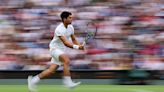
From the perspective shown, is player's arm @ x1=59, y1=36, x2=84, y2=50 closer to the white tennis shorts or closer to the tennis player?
the tennis player

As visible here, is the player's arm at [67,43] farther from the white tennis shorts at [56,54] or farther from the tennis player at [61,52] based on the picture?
the white tennis shorts at [56,54]

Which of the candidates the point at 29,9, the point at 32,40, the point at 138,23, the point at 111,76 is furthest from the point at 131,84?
the point at 29,9

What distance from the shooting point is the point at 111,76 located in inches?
439

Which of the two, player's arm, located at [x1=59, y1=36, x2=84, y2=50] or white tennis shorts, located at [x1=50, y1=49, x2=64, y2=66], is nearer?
player's arm, located at [x1=59, y1=36, x2=84, y2=50]

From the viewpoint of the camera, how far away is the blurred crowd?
11.8m

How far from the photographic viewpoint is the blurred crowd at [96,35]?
11797 mm

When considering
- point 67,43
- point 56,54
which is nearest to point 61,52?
point 56,54

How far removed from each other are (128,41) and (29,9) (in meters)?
2.89

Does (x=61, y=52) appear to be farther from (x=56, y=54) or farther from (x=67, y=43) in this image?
(x=67, y=43)

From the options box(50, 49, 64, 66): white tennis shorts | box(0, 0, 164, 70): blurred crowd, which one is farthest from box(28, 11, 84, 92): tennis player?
box(0, 0, 164, 70): blurred crowd

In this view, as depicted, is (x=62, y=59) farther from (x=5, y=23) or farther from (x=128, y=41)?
(x=5, y=23)

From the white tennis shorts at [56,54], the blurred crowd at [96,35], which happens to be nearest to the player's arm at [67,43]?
the white tennis shorts at [56,54]

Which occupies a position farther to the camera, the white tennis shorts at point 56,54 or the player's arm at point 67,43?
the white tennis shorts at point 56,54

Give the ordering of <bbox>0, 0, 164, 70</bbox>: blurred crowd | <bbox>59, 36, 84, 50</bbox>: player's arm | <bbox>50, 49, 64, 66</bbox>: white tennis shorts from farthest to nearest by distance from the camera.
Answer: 1. <bbox>0, 0, 164, 70</bbox>: blurred crowd
2. <bbox>50, 49, 64, 66</bbox>: white tennis shorts
3. <bbox>59, 36, 84, 50</bbox>: player's arm
